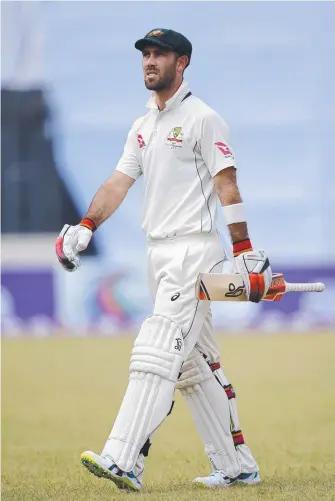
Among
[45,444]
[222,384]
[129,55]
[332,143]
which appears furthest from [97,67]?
[222,384]

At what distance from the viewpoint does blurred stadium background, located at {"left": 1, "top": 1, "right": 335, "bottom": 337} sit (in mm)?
20328

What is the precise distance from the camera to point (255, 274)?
5.37m

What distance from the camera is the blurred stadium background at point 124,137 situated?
2033 centimetres

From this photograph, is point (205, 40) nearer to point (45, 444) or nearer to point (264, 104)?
point (264, 104)

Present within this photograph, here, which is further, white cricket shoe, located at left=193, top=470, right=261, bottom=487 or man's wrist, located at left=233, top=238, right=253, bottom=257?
white cricket shoe, located at left=193, top=470, right=261, bottom=487

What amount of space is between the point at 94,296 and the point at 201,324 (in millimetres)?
14696

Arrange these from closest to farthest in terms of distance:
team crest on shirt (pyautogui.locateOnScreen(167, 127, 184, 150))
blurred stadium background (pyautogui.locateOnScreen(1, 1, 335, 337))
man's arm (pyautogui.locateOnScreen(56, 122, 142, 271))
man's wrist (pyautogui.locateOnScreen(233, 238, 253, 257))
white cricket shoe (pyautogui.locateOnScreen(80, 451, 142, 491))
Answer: white cricket shoe (pyautogui.locateOnScreen(80, 451, 142, 491)) → man's wrist (pyautogui.locateOnScreen(233, 238, 253, 257)) → team crest on shirt (pyautogui.locateOnScreen(167, 127, 184, 150)) → man's arm (pyautogui.locateOnScreen(56, 122, 142, 271)) → blurred stadium background (pyautogui.locateOnScreen(1, 1, 335, 337))

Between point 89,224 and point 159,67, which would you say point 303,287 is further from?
point 159,67

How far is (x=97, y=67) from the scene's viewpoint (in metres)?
22.6

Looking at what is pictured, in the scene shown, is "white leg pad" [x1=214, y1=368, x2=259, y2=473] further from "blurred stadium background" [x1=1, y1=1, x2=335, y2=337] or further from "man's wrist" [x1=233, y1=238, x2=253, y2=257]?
"blurred stadium background" [x1=1, y1=1, x2=335, y2=337]

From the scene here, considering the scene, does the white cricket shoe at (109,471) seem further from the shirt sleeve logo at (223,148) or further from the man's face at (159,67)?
the man's face at (159,67)

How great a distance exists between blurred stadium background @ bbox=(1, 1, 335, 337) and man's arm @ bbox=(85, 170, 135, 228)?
1399cm

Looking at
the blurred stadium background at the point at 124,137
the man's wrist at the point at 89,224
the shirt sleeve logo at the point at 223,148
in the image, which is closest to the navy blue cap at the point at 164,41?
the shirt sleeve logo at the point at 223,148

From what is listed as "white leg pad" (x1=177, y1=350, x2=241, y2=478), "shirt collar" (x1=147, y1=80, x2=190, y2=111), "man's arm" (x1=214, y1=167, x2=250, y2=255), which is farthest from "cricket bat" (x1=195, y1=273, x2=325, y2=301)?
"shirt collar" (x1=147, y1=80, x2=190, y2=111)
